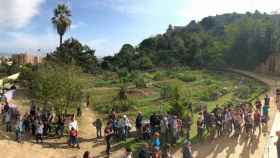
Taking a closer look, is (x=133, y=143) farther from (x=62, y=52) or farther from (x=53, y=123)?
(x=62, y=52)

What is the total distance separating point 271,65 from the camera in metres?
47.6

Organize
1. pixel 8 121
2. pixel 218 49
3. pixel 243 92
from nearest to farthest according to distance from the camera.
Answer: pixel 8 121 → pixel 243 92 → pixel 218 49

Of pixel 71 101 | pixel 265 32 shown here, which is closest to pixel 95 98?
pixel 71 101

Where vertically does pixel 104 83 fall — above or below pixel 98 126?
above

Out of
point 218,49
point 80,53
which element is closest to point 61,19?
point 80,53

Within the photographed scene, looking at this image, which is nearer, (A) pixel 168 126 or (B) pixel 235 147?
(B) pixel 235 147

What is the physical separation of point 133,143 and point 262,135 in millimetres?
5983

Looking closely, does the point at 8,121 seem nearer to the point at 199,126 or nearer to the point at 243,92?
the point at 199,126

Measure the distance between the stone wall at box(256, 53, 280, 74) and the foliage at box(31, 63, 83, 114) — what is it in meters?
30.4

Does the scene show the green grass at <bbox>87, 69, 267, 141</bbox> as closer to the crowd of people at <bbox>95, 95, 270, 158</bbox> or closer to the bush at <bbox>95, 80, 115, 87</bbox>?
the bush at <bbox>95, 80, 115, 87</bbox>

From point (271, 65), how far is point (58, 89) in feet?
107

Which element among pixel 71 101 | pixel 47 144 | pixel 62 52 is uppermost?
pixel 62 52

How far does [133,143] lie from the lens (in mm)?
18812

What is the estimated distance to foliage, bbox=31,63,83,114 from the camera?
22078 millimetres
